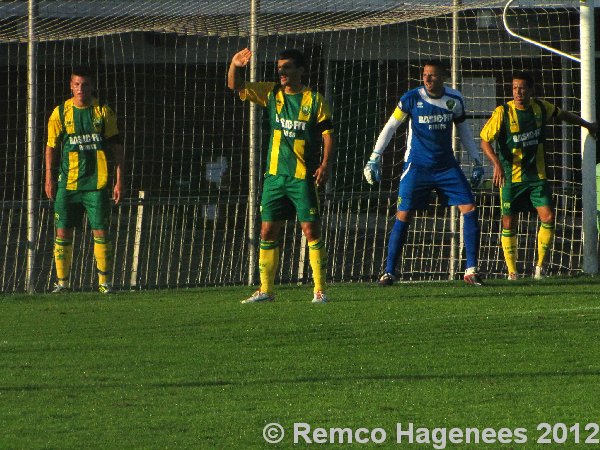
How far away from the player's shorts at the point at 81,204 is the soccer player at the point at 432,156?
99.1 inches

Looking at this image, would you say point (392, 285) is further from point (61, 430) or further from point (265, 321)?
point (61, 430)

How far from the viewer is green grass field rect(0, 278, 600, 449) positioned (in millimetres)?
6539

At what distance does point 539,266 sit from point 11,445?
8.15 m

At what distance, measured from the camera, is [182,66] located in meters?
24.5

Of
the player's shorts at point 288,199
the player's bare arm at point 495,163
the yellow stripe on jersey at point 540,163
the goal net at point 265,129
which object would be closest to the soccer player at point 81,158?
the goal net at point 265,129

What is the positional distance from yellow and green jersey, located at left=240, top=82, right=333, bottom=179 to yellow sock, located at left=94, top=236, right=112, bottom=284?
1962 mm

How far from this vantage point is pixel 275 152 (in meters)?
11.6

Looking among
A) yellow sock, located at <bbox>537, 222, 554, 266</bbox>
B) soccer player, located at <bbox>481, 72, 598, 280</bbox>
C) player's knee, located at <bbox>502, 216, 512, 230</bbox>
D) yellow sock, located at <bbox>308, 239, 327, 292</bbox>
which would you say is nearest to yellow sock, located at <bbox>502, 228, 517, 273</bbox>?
player's knee, located at <bbox>502, 216, 512, 230</bbox>

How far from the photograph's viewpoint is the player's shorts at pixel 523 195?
13.2 meters

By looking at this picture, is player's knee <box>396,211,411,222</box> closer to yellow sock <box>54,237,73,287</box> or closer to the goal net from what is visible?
the goal net

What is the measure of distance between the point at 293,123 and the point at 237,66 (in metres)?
0.77

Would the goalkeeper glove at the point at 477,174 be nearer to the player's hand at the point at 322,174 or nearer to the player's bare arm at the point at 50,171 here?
the player's hand at the point at 322,174

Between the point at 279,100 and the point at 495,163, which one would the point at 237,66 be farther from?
the point at 495,163

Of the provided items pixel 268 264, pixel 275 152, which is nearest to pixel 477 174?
pixel 275 152
